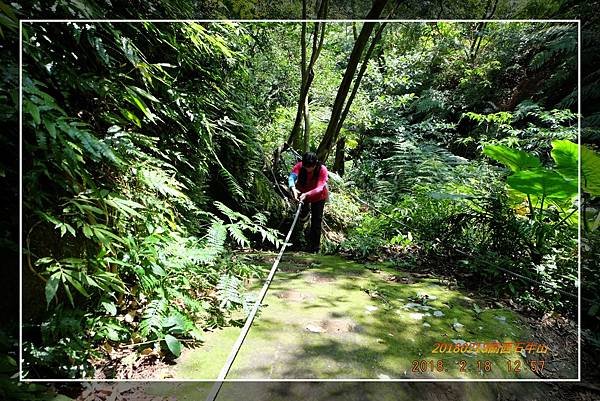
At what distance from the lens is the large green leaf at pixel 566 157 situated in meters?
2.31

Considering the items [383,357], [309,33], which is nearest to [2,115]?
[383,357]

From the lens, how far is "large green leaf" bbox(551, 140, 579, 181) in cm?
231

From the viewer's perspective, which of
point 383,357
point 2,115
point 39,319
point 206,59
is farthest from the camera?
point 206,59

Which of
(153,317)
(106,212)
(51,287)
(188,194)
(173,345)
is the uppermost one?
(188,194)

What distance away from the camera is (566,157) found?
237cm

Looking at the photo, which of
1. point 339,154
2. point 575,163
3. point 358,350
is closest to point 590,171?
point 575,163

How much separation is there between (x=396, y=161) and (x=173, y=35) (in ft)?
16.1

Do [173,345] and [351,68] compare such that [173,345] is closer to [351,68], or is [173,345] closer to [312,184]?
[312,184]

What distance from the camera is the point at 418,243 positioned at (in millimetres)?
3742

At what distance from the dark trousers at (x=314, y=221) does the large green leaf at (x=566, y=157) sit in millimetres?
2305

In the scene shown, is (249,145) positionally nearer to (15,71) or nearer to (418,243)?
(418,243)

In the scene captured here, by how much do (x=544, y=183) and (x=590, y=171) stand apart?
30cm

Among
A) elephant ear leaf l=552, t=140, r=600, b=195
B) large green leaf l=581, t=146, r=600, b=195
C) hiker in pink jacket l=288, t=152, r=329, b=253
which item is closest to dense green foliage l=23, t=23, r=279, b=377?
hiker in pink jacket l=288, t=152, r=329, b=253
